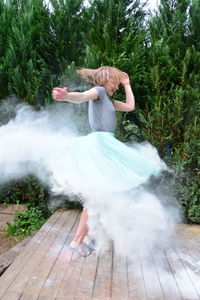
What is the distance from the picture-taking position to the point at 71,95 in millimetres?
2787

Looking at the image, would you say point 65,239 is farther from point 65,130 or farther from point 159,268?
point 65,130

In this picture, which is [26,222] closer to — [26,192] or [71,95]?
[26,192]

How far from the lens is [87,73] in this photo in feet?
10.6

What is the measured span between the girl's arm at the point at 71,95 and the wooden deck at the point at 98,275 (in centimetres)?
134

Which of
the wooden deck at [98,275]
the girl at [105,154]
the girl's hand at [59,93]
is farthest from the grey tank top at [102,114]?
the wooden deck at [98,275]

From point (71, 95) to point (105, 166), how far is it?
0.65 meters

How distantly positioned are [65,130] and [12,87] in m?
1.25

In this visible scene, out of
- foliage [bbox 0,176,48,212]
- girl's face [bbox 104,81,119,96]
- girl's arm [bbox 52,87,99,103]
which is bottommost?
foliage [bbox 0,176,48,212]

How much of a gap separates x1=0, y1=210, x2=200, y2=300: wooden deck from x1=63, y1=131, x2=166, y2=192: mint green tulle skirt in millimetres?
627

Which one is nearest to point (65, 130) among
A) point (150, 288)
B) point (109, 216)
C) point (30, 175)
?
point (30, 175)

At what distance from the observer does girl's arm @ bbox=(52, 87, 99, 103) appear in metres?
2.69

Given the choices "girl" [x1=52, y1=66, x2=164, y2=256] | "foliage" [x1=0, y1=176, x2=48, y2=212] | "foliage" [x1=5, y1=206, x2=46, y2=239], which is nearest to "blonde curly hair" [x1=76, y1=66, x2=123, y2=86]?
"girl" [x1=52, y1=66, x2=164, y2=256]

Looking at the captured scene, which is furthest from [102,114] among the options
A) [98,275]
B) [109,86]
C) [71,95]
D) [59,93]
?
[98,275]

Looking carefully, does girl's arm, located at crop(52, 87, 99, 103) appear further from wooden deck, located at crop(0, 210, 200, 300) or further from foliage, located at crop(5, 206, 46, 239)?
foliage, located at crop(5, 206, 46, 239)
